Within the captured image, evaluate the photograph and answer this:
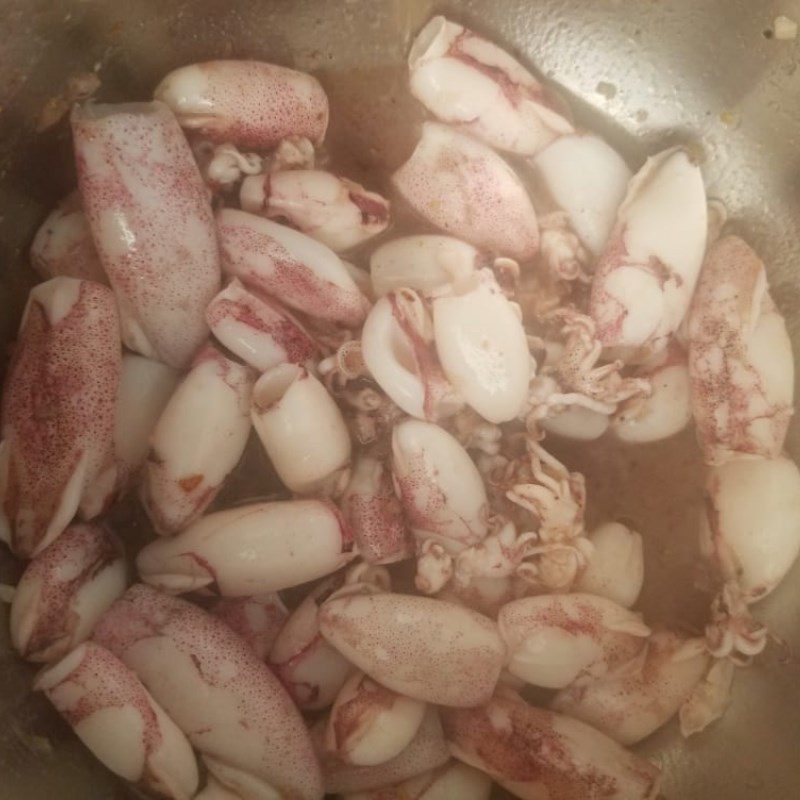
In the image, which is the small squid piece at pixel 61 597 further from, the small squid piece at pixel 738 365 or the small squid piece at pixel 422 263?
the small squid piece at pixel 738 365

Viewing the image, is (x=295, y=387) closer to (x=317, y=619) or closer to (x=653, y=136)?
(x=317, y=619)

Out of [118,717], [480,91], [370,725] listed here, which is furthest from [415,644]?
[480,91]

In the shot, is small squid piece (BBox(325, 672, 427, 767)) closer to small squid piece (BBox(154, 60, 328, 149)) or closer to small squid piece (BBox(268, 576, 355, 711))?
small squid piece (BBox(268, 576, 355, 711))

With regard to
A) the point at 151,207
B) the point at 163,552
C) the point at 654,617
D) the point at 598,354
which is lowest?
the point at 163,552

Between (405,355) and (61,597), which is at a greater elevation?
(405,355)

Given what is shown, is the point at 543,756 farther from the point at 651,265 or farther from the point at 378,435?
the point at 651,265

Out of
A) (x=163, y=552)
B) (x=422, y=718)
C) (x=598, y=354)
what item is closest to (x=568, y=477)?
(x=598, y=354)

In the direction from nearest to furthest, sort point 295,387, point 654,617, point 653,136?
1. point 295,387
2. point 654,617
3. point 653,136
